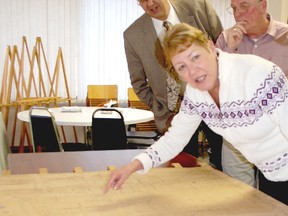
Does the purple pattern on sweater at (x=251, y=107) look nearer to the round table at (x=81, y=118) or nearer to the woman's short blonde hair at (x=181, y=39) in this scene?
the woman's short blonde hair at (x=181, y=39)

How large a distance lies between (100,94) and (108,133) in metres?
2.02

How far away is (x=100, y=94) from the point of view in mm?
5090

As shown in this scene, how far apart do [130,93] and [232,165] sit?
11.0ft

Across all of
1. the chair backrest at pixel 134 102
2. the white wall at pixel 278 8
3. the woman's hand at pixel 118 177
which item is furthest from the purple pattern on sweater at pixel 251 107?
the chair backrest at pixel 134 102

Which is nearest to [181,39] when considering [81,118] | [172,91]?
[172,91]

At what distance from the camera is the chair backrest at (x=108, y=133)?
10.2 feet

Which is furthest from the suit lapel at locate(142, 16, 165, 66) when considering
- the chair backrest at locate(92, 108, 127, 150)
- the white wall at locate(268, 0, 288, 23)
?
the white wall at locate(268, 0, 288, 23)

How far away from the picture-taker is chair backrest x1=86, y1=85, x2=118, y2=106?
A: 5055mm

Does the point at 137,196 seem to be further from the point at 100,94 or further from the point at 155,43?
the point at 100,94

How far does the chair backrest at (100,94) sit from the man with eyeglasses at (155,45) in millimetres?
2938

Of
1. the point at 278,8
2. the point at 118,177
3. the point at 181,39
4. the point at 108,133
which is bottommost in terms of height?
the point at 108,133

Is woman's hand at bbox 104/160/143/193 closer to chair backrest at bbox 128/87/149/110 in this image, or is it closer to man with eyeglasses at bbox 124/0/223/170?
man with eyeglasses at bbox 124/0/223/170

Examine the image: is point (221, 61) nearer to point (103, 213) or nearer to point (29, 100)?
point (103, 213)

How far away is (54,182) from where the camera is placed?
1.24 m
